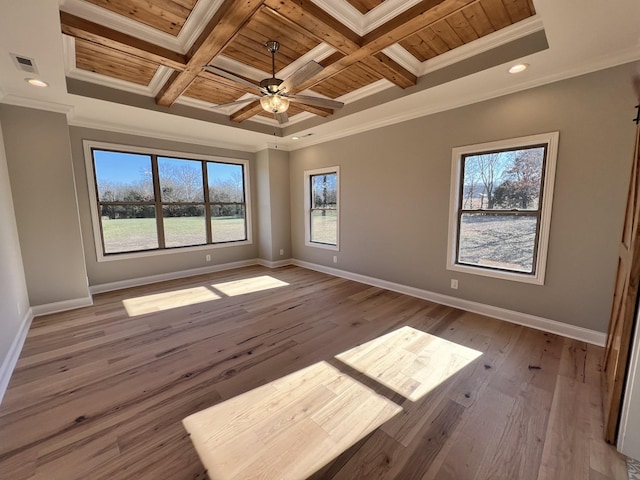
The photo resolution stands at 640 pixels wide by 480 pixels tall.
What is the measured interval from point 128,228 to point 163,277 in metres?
1.03

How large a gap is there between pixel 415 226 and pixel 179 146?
4388mm

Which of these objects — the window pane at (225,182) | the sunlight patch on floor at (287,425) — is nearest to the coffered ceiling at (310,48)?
the window pane at (225,182)

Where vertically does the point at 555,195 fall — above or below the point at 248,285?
above

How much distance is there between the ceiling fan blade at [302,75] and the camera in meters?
2.10

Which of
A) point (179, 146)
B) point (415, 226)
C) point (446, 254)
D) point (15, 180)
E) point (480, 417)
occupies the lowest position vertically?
point (480, 417)

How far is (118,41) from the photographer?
2.24 metres

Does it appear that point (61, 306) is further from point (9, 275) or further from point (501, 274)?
point (501, 274)

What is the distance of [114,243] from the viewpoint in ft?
14.3

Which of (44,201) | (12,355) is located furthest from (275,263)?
(12,355)

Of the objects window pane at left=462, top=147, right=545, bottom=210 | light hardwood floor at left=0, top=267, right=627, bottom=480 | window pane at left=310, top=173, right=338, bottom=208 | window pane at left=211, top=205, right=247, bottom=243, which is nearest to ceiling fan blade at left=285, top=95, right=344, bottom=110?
window pane at left=462, top=147, right=545, bottom=210

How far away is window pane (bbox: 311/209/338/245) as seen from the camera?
5.14 metres

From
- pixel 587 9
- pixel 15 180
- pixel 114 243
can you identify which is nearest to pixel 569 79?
pixel 587 9

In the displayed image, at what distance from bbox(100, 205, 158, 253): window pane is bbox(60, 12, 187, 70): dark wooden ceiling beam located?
2760 mm

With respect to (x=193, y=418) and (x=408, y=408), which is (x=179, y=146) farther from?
(x=408, y=408)
